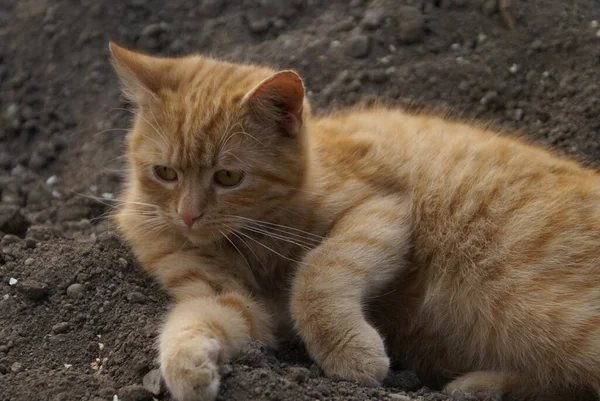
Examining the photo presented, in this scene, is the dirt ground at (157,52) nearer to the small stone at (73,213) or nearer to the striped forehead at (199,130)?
the small stone at (73,213)

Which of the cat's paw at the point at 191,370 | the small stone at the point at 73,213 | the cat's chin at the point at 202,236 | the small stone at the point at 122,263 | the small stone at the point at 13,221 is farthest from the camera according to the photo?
the small stone at the point at 73,213

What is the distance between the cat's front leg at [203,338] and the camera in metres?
2.59

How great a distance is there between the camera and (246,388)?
270 centimetres

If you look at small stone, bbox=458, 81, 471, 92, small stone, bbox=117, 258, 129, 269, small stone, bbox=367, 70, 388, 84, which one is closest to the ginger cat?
small stone, bbox=117, 258, 129, 269

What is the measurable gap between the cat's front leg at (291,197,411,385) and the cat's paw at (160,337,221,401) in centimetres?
49

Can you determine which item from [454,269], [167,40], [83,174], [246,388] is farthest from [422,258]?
[167,40]

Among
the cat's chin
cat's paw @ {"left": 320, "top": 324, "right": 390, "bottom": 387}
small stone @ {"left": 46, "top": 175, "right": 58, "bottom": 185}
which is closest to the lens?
cat's paw @ {"left": 320, "top": 324, "right": 390, "bottom": 387}

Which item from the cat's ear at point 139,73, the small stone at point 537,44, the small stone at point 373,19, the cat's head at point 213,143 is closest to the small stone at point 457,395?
the cat's head at point 213,143

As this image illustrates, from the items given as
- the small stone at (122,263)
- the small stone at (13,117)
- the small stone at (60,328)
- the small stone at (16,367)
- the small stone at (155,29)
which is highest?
the small stone at (155,29)

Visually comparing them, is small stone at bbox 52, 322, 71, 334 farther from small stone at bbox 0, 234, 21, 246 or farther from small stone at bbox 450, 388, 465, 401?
small stone at bbox 450, 388, 465, 401

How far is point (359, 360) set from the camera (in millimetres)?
2936

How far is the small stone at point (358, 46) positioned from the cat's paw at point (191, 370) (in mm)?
2869

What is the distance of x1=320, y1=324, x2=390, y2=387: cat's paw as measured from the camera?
2930mm

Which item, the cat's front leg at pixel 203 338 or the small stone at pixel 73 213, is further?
the small stone at pixel 73 213
